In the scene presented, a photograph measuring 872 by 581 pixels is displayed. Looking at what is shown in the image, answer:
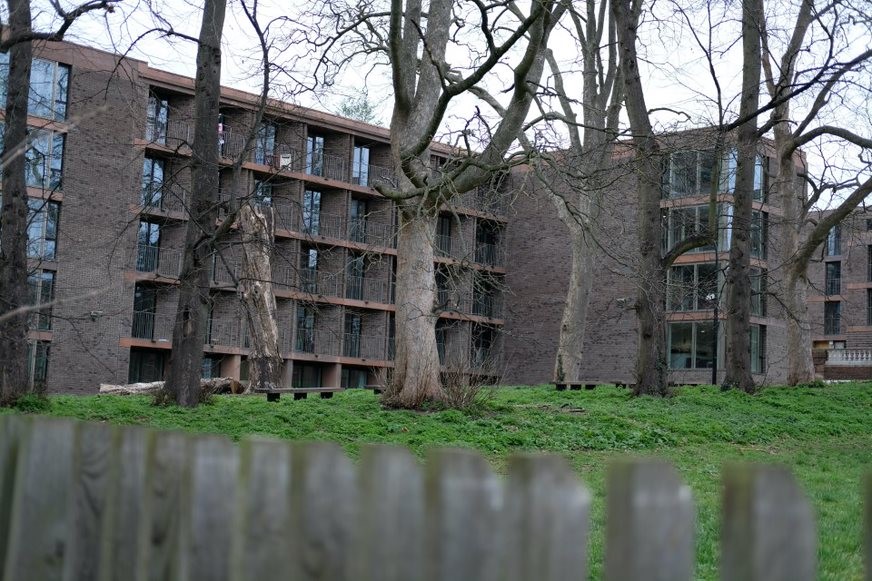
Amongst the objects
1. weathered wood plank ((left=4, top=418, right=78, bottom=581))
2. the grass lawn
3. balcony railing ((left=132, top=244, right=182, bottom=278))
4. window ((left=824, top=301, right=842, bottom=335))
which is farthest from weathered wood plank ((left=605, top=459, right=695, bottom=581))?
window ((left=824, top=301, right=842, bottom=335))

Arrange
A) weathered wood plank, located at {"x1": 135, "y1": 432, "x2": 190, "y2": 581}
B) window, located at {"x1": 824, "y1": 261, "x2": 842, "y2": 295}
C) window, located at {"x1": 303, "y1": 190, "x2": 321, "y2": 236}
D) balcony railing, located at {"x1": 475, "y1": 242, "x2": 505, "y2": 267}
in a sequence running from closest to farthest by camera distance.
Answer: weathered wood plank, located at {"x1": 135, "y1": 432, "x2": 190, "y2": 581}, window, located at {"x1": 303, "y1": 190, "x2": 321, "y2": 236}, balcony railing, located at {"x1": 475, "y1": 242, "x2": 505, "y2": 267}, window, located at {"x1": 824, "y1": 261, "x2": 842, "y2": 295}

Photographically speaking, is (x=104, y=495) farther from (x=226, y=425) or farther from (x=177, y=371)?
(x=177, y=371)

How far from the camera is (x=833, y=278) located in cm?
6341

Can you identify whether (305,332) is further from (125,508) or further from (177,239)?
(125,508)

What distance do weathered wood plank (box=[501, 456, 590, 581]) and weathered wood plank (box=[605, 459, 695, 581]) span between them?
0.08 m

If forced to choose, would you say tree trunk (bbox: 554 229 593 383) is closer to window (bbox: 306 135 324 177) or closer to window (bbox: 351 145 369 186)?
window (bbox: 306 135 324 177)

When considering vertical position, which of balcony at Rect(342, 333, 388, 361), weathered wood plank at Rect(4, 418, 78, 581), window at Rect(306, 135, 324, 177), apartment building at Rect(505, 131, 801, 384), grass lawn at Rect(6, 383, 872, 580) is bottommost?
grass lawn at Rect(6, 383, 872, 580)

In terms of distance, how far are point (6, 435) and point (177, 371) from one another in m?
14.7

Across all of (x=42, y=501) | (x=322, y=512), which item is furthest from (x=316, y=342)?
(x=322, y=512)

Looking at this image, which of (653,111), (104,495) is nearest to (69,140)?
(653,111)

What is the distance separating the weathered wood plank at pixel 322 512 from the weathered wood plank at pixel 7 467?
4.52 feet

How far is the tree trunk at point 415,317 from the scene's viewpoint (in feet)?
58.6

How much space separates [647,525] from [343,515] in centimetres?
70

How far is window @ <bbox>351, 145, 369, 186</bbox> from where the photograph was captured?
46.2 metres
